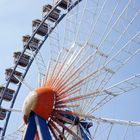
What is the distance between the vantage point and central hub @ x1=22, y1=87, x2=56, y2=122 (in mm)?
19422

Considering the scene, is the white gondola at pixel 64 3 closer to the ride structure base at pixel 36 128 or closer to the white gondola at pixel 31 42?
the white gondola at pixel 31 42

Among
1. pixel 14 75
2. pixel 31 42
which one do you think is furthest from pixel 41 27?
pixel 14 75

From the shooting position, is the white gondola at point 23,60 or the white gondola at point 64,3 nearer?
the white gondola at point 64,3

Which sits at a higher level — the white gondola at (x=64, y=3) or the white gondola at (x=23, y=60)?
the white gondola at (x=64, y=3)

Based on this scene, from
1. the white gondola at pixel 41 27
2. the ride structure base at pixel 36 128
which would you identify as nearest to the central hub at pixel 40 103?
the ride structure base at pixel 36 128

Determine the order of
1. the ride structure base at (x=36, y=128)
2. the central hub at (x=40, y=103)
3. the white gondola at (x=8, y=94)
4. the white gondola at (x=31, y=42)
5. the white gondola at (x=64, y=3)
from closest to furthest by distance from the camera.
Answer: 1. the ride structure base at (x=36, y=128)
2. the central hub at (x=40, y=103)
3. the white gondola at (x=64, y=3)
4. the white gondola at (x=31, y=42)
5. the white gondola at (x=8, y=94)


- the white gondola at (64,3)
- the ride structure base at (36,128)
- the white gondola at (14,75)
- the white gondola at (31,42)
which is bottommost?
the ride structure base at (36,128)

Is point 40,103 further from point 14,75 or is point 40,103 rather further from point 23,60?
point 23,60

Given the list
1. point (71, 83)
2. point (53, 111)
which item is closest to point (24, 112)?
point (53, 111)

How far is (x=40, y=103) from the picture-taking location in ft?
63.8

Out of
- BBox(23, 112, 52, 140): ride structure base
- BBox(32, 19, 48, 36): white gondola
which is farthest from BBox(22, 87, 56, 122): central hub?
BBox(32, 19, 48, 36): white gondola

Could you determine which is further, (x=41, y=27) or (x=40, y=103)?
(x=41, y=27)

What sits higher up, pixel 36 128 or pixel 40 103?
pixel 40 103

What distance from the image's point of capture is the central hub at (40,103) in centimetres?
1942
